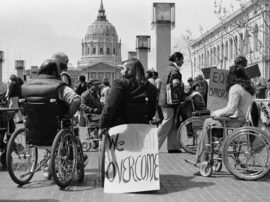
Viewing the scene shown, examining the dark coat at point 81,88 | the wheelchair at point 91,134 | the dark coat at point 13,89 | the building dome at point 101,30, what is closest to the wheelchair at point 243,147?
the wheelchair at point 91,134

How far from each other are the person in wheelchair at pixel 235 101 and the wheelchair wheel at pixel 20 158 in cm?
218

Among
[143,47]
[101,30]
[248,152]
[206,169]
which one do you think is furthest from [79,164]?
[101,30]

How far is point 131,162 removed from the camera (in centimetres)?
611

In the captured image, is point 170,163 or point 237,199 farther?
point 170,163

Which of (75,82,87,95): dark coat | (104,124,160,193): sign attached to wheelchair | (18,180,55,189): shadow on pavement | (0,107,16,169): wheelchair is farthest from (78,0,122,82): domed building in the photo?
(104,124,160,193): sign attached to wheelchair

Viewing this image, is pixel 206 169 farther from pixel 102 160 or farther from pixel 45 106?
pixel 45 106

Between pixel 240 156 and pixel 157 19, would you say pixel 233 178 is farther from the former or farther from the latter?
pixel 157 19

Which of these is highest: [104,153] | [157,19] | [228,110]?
[157,19]

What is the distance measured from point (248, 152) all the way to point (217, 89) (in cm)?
221

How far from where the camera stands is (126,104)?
20.5 feet

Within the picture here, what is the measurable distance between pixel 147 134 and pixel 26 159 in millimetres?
1603

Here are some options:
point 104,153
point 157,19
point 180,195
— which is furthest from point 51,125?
point 157,19

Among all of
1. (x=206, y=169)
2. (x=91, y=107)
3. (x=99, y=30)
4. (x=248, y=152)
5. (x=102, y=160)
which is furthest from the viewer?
(x=99, y=30)

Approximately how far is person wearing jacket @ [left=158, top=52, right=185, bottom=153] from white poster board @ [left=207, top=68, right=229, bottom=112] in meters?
0.76
